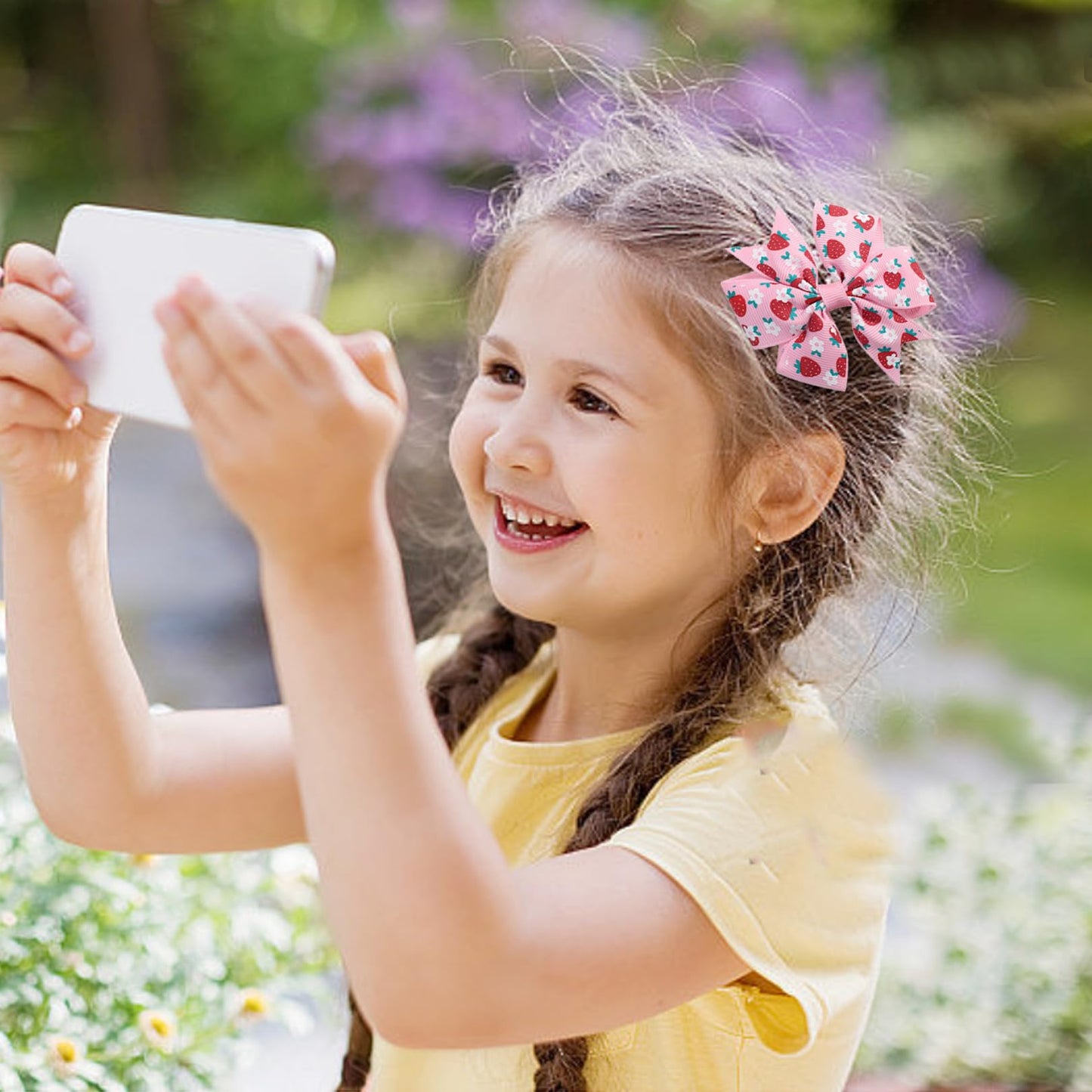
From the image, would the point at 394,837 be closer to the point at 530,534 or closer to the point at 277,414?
the point at 277,414

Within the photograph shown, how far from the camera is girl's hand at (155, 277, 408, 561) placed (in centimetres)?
94

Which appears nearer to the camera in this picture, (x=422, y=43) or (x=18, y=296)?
(x=18, y=296)

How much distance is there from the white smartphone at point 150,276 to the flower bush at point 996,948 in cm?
159

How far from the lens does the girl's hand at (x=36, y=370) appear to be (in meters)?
1.14

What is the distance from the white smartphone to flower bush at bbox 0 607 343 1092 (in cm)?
72

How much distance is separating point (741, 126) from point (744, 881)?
2653 mm

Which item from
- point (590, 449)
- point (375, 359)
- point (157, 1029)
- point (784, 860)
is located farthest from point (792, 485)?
point (157, 1029)

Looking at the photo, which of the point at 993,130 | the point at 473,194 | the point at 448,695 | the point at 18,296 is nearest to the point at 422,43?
the point at 473,194

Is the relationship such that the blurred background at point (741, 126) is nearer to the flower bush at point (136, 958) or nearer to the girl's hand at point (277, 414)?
the flower bush at point (136, 958)

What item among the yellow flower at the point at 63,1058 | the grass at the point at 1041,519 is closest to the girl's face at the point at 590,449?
the yellow flower at the point at 63,1058

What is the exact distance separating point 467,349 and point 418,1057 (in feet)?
2.50

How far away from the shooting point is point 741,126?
12.2 ft

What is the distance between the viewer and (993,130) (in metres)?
6.91

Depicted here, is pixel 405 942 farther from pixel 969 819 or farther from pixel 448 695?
pixel 969 819
